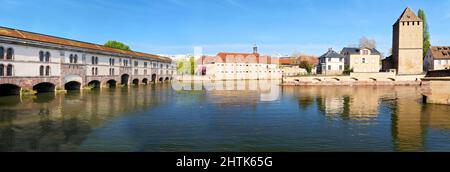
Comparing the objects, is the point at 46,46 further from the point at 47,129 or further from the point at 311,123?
the point at 311,123

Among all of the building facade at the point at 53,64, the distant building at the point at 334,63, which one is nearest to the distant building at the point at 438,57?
the distant building at the point at 334,63

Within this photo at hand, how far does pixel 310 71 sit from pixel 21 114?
8837cm

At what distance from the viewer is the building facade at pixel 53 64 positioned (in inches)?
1401

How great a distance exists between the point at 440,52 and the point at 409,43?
11.5m

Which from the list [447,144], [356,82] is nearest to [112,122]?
[447,144]

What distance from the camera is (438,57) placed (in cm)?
7425

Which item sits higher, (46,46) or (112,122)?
(46,46)

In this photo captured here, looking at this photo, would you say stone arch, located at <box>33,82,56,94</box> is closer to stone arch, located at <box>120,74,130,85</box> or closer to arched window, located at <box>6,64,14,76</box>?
arched window, located at <box>6,64,14,76</box>

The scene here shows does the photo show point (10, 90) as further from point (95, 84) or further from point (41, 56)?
point (95, 84)

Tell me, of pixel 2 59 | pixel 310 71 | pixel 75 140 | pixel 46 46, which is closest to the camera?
pixel 75 140

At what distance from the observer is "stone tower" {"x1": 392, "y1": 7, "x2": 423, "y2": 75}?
230 ft

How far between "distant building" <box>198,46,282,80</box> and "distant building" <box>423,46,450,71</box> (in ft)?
165

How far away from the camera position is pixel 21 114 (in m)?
23.2
